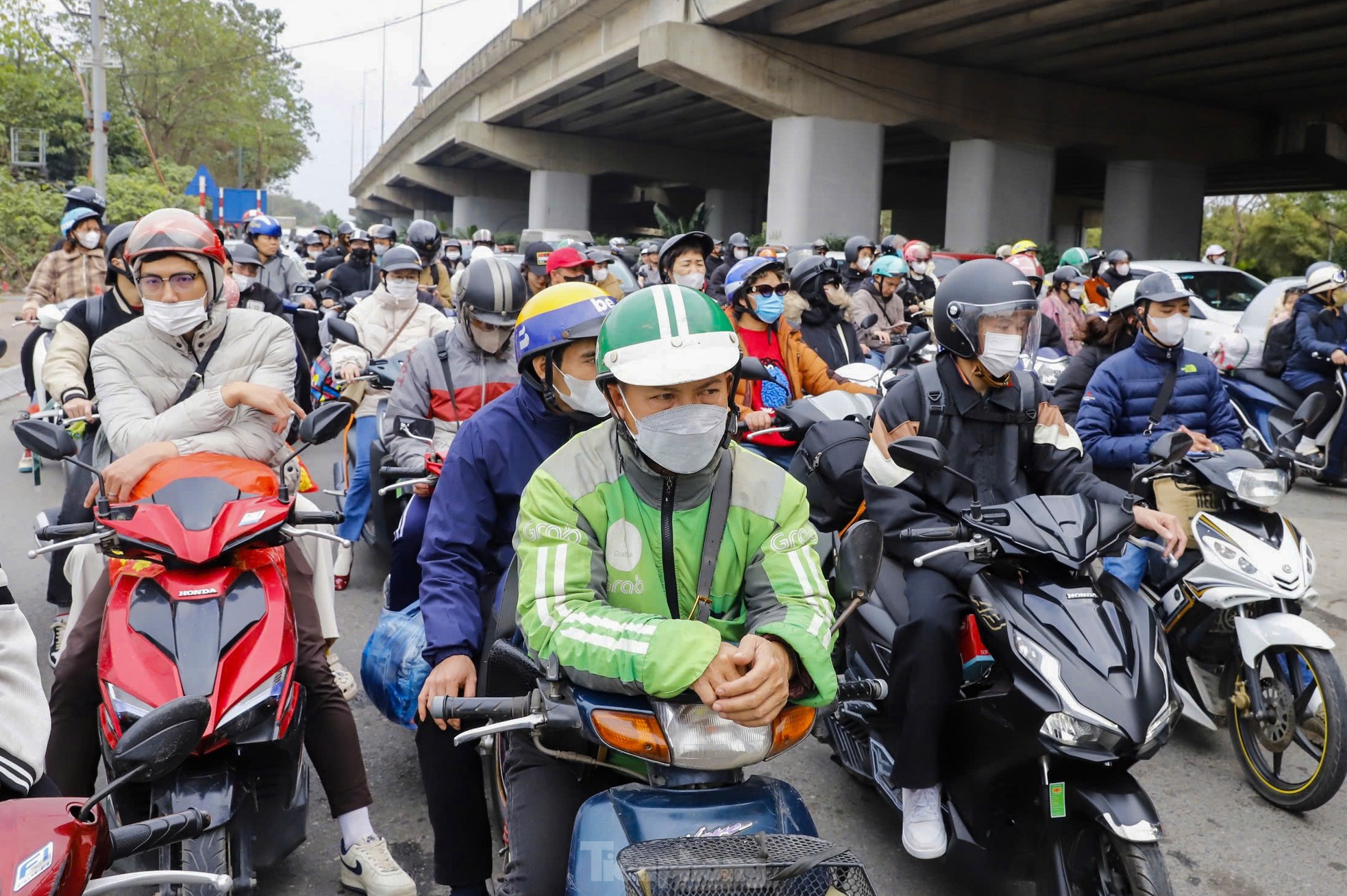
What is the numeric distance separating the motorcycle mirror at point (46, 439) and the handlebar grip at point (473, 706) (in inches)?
68.9

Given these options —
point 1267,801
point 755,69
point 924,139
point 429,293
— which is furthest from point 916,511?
point 924,139

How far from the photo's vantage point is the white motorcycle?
13.9 feet

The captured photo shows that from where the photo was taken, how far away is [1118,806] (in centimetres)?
296

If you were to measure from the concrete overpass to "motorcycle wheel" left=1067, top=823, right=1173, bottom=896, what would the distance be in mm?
20656

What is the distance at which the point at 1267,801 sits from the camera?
14.7 ft

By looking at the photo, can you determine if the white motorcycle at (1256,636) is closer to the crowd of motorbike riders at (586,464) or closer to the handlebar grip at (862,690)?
the crowd of motorbike riders at (586,464)

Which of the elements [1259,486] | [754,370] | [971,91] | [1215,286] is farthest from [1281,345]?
[971,91]

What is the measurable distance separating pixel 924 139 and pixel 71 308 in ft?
Answer: 125

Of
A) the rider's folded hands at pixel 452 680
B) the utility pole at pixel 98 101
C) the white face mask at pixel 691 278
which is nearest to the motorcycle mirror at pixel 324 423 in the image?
the rider's folded hands at pixel 452 680

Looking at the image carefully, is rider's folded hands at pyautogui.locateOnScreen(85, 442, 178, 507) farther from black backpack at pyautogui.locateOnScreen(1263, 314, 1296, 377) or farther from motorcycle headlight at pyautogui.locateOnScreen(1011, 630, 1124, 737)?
black backpack at pyautogui.locateOnScreen(1263, 314, 1296, 377)

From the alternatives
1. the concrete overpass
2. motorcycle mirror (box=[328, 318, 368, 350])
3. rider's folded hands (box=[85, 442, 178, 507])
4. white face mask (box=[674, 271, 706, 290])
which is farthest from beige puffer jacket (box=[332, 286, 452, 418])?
the concrete overpass

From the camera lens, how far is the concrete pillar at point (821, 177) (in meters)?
28.1

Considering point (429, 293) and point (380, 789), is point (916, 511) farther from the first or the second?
point (429, 293)

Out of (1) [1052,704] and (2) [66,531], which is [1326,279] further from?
(2) [66,531]
